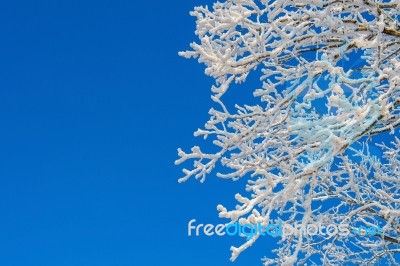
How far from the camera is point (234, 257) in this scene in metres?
3.46

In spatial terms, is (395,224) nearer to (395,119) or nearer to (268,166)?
(395,119)

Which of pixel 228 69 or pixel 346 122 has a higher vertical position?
pixel 228 69

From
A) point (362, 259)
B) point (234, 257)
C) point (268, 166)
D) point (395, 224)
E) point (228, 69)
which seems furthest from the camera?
point (362, 259)

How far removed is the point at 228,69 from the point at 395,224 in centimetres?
393

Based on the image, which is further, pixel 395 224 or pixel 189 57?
pixel 395 224

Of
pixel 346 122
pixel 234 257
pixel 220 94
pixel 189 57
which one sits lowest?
pixel 234 257

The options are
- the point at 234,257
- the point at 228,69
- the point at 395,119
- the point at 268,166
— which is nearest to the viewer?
the point at 234,257

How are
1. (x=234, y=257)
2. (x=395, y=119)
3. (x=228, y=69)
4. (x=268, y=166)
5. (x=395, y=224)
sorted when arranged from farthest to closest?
(x=395, y=224)
(x=395, y=119)
(x=268, y=166)
(x=228, y=69)
(x=234, y=257)

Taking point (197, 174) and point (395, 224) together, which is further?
point (395, 224)

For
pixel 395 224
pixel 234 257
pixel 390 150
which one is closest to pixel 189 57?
pixel 234 257

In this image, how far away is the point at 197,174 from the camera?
14.9 feet

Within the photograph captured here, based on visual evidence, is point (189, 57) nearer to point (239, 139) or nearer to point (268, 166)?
point (239, 139)

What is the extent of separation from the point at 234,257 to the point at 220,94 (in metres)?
1.46

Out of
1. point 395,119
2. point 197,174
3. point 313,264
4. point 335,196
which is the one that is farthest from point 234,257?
point 313,264
